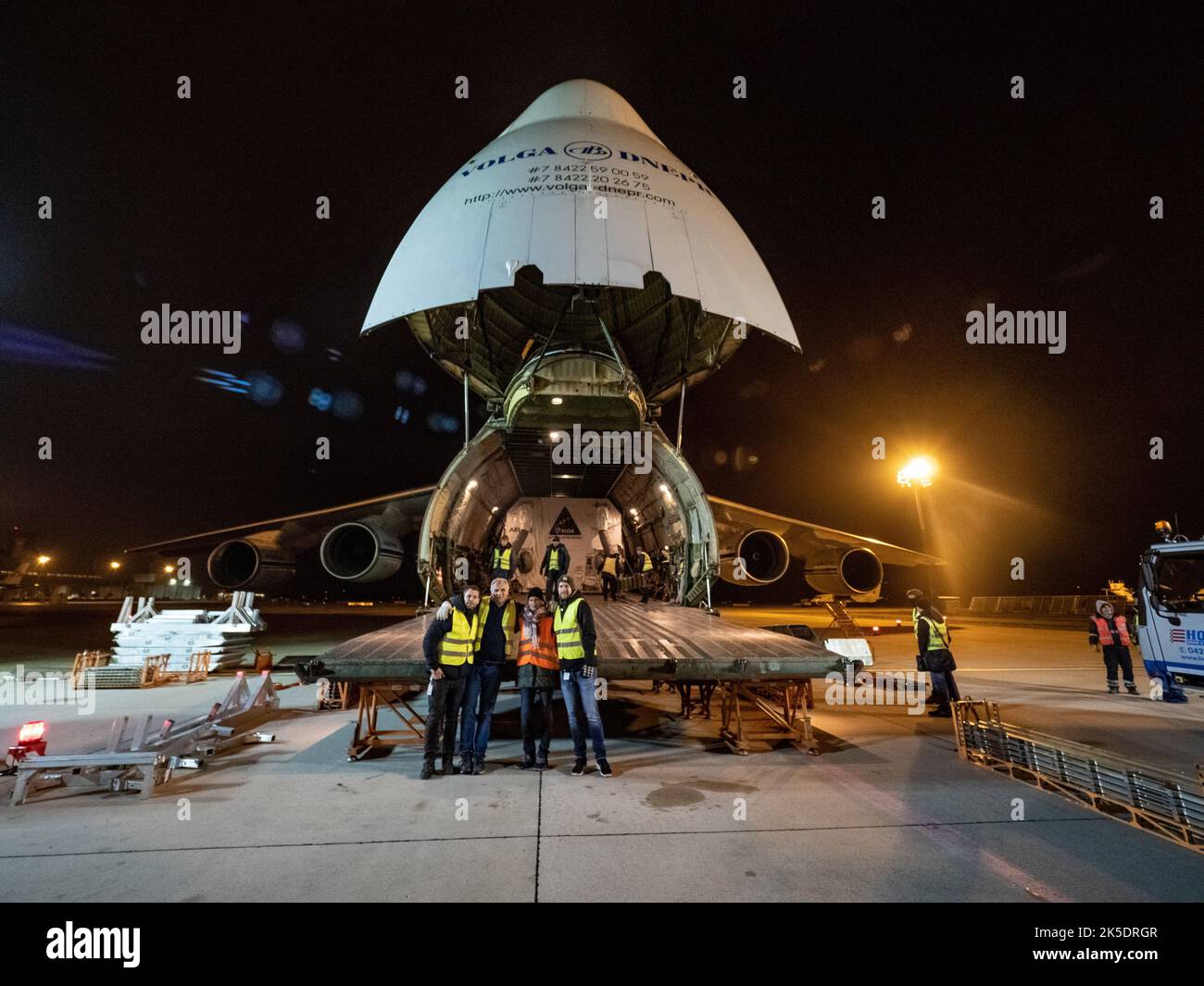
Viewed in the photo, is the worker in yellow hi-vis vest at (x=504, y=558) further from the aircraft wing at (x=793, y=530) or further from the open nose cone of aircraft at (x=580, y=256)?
the aircraft wing at (x=793, y=530)

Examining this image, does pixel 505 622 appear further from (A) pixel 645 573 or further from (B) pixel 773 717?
(A) pixel 645 573

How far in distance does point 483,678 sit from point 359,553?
931cm

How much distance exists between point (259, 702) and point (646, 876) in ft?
18.1

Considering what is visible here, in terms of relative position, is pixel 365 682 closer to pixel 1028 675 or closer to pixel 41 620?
pixel 1028 675

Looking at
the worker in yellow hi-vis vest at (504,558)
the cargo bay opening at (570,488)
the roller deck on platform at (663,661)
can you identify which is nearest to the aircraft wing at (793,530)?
the cargo bay opening at (570,488)

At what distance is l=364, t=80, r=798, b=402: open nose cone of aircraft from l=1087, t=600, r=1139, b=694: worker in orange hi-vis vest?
6.72 m

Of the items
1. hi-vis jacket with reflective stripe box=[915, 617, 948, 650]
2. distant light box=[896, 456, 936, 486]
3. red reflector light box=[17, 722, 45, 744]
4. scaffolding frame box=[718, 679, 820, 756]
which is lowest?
scaffolding frame box=[718, 679, 820, 756]

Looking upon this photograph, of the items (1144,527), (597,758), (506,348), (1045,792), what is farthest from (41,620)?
(1144,527)

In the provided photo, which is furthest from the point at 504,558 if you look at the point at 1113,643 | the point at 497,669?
the point at 1113,643

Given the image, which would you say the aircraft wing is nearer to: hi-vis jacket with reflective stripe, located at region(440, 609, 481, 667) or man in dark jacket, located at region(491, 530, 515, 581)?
man in dark jacket, located at region(491, 530, 515, 581)

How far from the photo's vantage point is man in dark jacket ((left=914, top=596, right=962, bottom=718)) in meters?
7.17

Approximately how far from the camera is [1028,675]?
34.9ft

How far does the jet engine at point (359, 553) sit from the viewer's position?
12555 mm

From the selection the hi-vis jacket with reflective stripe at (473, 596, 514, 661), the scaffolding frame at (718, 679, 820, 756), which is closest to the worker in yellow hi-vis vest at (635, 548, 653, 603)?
the scaffolding frame at (718, 679, 820, 756)
